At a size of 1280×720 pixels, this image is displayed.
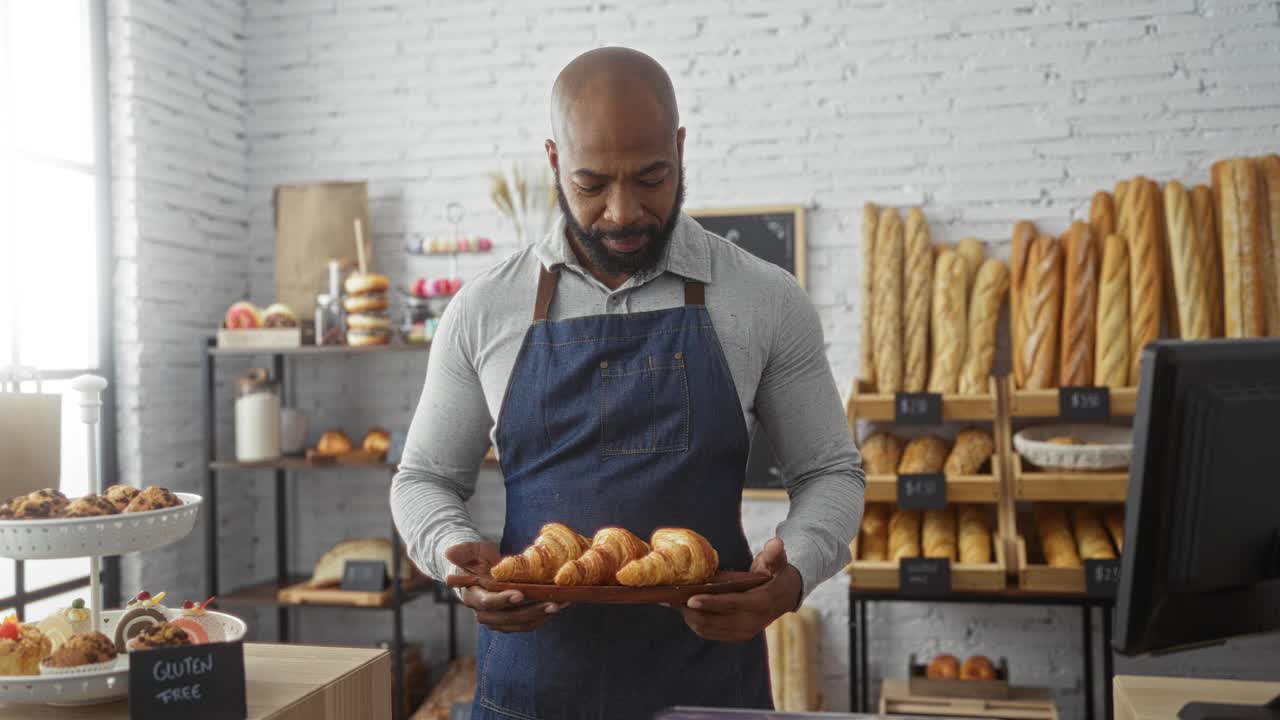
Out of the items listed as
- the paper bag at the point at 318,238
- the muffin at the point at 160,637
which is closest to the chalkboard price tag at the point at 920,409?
the paper bag at the point at 318,238

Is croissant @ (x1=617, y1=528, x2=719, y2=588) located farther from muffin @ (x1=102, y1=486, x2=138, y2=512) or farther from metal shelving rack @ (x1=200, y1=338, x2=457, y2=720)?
metal shelving rack @ (x1=200, y1=338, x2=457, y2=720)

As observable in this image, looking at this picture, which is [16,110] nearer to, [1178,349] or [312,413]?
[312,413]

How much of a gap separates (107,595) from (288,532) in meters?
0.79

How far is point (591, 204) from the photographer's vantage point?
5.11ft

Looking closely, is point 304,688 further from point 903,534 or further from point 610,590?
point 903,534

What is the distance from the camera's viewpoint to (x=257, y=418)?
390 cm

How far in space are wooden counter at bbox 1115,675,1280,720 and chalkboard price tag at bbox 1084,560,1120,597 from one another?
170 centimetres

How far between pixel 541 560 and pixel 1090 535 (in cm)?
243

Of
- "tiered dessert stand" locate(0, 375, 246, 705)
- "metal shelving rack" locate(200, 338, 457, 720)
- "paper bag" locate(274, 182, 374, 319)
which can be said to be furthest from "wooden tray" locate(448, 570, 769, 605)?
"paper bag" locate(274, 182, 374, 319)

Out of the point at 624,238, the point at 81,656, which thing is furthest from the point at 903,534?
the point at 81,656

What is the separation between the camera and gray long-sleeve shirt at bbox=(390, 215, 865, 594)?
1634 millimetres

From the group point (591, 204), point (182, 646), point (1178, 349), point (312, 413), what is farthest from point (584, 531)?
point (312, 413)

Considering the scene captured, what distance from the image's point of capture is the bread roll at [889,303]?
3529 mm

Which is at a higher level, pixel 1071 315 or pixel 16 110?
pixel 16 110
